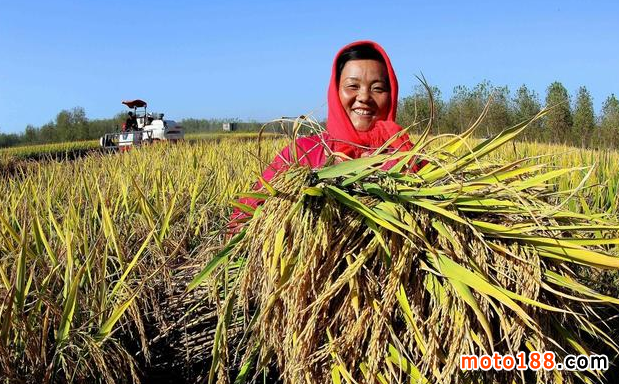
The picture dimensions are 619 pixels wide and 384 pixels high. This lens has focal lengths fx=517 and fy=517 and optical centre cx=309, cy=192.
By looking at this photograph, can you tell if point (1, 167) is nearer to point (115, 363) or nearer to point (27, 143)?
point (115, 363)

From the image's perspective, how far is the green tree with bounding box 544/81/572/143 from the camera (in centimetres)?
1006

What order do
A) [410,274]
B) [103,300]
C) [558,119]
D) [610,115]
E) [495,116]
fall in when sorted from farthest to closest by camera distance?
[610,115] → [558,119] → [495,116] → [103,300] → [410,274]

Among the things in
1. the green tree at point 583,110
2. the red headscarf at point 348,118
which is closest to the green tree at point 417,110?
the red headscarf at point 348,118

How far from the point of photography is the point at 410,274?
101 cm

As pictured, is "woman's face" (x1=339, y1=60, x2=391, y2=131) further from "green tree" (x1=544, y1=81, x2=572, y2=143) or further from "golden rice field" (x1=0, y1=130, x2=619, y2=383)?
"green tree" (x1=544, y1=81, x2=572, y2=143)

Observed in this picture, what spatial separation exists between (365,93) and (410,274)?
1.27 metres

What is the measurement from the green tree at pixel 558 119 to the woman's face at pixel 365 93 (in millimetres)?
5303

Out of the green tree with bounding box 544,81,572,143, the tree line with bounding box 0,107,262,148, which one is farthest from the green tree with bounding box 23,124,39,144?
the green tree with bounding box 544,81,572,143

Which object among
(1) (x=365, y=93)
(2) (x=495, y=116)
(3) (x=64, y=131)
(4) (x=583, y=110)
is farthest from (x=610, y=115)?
(3) (x=64, y=131)

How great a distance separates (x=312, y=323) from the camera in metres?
0.95

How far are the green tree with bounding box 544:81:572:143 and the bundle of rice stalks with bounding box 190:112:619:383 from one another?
633 centimetres

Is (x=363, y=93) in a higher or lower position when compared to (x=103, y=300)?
higher

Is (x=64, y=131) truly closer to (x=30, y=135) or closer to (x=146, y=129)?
(x=30, y=135)

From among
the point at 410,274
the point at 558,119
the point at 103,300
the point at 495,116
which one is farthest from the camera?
the point at 558,119
